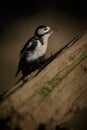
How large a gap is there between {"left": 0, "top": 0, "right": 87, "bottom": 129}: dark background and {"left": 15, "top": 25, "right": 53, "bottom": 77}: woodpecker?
3.11 feet

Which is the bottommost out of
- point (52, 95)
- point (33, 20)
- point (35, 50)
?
point (52, 95)

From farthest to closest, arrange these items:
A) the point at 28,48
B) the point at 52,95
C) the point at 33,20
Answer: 1. the point at 33,20
2. the point at 28,48
3. the point at 52,95

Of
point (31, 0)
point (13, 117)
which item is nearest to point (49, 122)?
point (13, 117)

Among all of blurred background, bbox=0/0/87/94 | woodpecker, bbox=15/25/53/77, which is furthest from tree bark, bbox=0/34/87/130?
blurred background, bbox=0/0/87/94

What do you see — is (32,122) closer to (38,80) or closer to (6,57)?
(38,80)

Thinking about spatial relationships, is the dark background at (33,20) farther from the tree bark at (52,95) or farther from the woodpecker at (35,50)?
the tree bark at (52,95)

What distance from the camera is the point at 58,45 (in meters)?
3.90

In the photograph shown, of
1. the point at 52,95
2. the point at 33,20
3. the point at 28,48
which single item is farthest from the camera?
the point at 33,20

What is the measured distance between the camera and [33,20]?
4199 mm

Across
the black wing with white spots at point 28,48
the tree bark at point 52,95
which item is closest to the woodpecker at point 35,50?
the black wing with white spots at point 28,48

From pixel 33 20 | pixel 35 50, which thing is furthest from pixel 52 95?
pixel 33 20

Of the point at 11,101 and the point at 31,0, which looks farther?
the point at 31,0

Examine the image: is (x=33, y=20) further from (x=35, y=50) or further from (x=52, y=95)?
(x=52, y=95)

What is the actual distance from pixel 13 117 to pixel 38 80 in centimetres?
33
